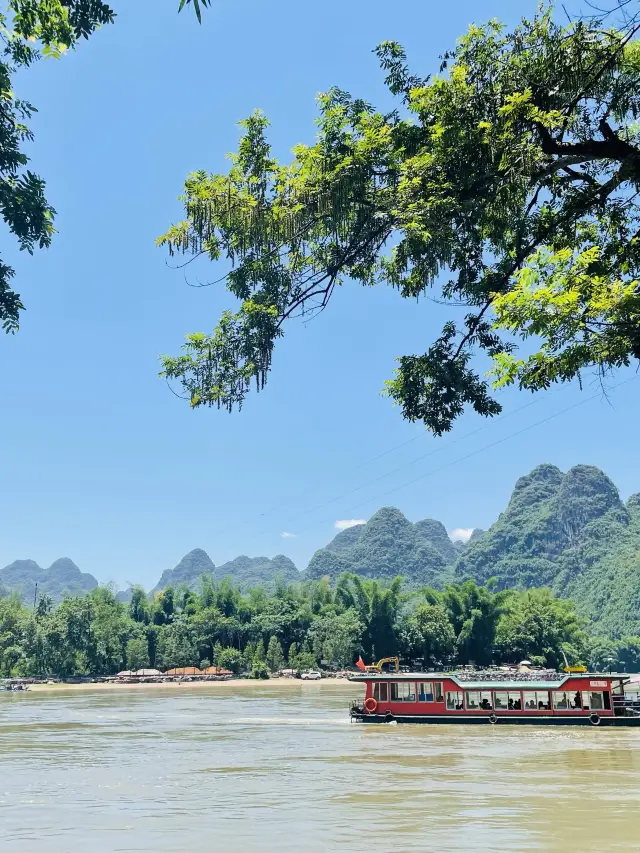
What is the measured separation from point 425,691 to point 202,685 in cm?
4093

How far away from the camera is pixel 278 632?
74.9 metres

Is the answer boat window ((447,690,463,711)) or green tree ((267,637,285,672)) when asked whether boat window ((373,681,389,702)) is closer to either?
boat window ((447,690,463,711))

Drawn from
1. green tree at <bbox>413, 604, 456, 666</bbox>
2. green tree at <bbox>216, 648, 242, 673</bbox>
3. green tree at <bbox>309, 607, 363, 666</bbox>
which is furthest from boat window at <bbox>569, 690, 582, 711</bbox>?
green tree at <bbox>216, 648, 242, 673</bbox>

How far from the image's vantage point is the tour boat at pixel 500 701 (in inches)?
979

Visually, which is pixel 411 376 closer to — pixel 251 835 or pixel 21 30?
pixel 21 30

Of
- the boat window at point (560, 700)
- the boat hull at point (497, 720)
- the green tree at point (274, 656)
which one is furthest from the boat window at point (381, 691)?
the green tree at point (274, 656)

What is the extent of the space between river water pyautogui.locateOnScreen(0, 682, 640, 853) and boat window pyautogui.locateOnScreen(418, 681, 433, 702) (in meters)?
1.44

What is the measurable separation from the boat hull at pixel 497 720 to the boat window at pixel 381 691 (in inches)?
25.6

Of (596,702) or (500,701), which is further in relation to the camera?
(500,701)

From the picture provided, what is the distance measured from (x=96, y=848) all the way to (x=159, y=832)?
1122 mm

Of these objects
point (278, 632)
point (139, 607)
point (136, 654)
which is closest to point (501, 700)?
point (278, 632)

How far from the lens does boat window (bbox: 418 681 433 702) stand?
27.8 m

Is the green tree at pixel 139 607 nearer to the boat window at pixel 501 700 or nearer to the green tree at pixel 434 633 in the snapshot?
the green tree at pixel 434 633

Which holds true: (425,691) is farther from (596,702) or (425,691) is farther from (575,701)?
(596,702)
